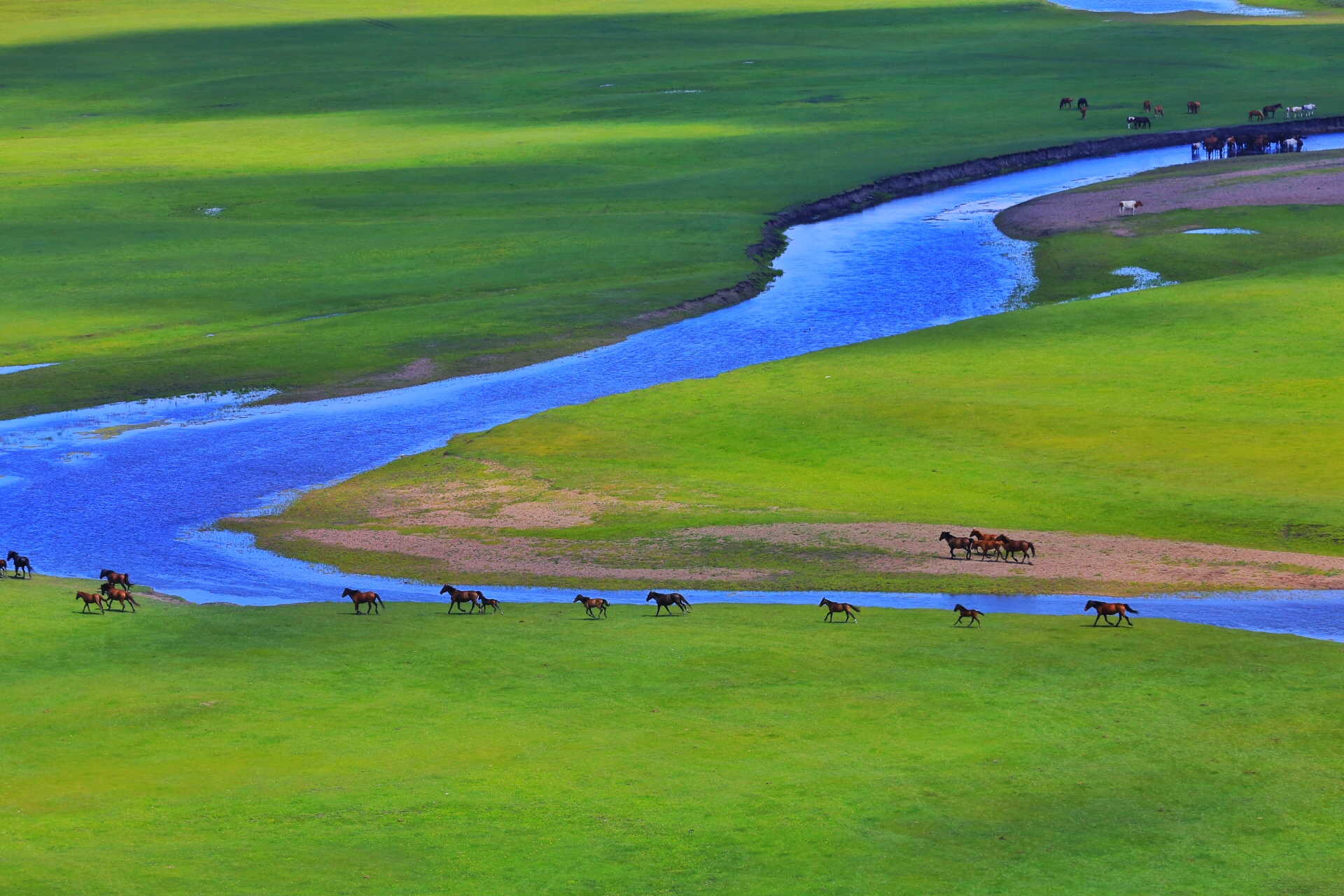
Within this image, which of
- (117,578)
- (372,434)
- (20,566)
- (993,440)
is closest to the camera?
(117,578)

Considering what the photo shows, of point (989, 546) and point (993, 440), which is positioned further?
point (993, 440)

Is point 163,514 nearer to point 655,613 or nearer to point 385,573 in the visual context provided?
point 385,573

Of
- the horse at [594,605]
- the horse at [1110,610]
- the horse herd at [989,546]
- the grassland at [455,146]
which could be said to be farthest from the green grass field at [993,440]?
the grassland at [455,146]

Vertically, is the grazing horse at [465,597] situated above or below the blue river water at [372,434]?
below

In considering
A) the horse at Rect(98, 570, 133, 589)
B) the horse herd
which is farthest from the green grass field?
the horse at Rect(98, 570, 133, 589)

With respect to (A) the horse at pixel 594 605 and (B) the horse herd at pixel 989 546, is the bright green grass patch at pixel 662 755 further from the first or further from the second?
(B) the horse herd at pixel 989 546

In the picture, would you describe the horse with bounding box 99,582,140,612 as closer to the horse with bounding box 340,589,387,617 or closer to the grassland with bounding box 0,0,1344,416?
the horse with bounding box 340,589,387,617

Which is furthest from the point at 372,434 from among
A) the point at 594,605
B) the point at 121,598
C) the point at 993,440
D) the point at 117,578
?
the point at 594,605

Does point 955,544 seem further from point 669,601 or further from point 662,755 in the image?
point 662,755
